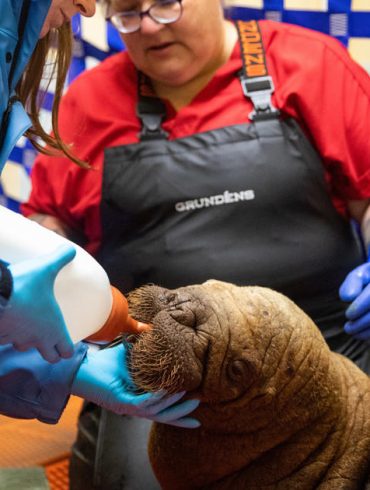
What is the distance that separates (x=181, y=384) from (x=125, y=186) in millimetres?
965

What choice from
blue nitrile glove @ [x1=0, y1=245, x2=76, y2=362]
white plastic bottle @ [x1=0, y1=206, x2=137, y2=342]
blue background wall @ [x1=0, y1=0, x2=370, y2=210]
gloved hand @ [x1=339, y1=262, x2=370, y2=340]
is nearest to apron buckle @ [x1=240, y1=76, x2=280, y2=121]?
blue background wall @ [x1=0, y1=0, x2=370, y2=210]

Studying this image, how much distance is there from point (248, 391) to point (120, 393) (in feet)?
0.94

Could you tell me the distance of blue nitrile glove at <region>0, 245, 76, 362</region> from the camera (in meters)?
1.25

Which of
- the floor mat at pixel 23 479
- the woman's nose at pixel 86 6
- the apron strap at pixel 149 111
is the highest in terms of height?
the woman's nose at pixel 86 6

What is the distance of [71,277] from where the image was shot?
4.60ft

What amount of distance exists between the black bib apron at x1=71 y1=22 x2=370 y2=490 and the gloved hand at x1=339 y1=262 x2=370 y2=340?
0.31 metres

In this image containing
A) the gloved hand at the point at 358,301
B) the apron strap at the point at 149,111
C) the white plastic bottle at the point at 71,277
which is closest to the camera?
the white plastic bottle at the point at 71,277

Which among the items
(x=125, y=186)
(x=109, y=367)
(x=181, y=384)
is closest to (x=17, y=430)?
(x=125, y=186)

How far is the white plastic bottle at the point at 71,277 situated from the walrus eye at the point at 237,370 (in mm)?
296

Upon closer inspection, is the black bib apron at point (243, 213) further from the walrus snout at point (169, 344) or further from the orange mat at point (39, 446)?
the walrus snout at point (169, 344)

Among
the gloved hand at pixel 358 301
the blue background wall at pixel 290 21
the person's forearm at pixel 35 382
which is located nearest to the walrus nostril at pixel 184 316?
the person's forearm at pixel 35 382

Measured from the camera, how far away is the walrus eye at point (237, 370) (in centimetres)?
163

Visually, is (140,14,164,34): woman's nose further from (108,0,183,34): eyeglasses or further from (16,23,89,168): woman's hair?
(16,23,89,168): woman's hair

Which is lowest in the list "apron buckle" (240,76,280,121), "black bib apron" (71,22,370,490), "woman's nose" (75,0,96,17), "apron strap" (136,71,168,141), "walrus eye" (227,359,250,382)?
"black bib apron" (71,22,370,490)
